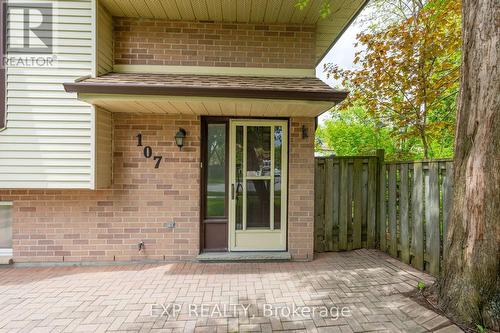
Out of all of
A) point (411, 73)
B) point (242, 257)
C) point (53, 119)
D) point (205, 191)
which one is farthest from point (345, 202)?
point (53, 119)

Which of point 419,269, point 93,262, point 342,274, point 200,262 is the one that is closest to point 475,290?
point 419,269

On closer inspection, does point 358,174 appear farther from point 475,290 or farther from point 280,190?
point 475,290

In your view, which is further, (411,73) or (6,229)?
(411,73)

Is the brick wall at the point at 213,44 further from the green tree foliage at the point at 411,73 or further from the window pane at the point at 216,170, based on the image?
the green tree foliage at the point at 411,73

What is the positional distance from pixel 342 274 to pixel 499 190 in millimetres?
2221

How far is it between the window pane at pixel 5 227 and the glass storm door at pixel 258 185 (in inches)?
140

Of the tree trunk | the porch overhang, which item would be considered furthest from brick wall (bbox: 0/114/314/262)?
the tree trunk

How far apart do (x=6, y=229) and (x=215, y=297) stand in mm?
3718

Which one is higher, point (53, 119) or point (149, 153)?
point (53, 119)

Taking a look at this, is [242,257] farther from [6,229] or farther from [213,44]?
[6,229]

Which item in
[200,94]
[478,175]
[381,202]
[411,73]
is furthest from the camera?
[411,73]

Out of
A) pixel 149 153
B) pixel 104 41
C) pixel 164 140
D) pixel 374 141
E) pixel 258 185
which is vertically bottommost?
pixel 258 185

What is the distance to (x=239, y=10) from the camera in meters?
4.28

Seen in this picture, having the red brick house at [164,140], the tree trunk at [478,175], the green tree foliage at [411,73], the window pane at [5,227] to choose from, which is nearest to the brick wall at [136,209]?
the red brick house at [164,140]
